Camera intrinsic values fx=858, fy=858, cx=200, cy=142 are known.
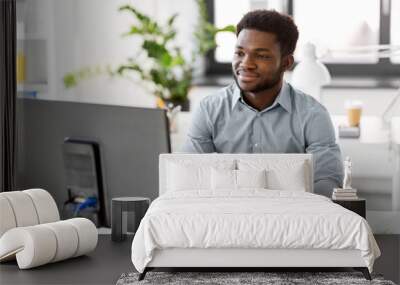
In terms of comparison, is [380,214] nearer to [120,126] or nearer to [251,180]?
[251,180]

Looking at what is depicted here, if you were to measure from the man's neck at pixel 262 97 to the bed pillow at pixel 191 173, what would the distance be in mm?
385

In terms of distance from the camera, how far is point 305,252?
3809mm

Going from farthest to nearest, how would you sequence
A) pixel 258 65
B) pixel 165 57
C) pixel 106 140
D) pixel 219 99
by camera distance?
pixel 165 57 → pixel 219 99 → pixel 258 65 → pixel 106 140

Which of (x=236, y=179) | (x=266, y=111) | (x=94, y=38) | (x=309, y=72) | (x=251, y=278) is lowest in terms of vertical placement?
(x=251, y=278)

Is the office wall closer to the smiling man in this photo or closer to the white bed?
the smiling man

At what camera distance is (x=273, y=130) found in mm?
4867

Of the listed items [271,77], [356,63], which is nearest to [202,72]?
[356,63]

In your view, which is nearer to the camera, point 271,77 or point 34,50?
point 271,77

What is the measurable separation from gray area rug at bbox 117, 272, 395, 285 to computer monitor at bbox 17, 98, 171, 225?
61 centimetres

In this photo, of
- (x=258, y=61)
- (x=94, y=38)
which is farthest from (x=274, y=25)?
(x=94, y=38)

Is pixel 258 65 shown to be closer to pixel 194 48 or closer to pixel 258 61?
pixel 258 61

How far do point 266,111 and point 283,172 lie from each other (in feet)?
1.34

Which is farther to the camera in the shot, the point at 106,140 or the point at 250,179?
the point at 250,179

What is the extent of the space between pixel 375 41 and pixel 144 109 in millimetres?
4336
